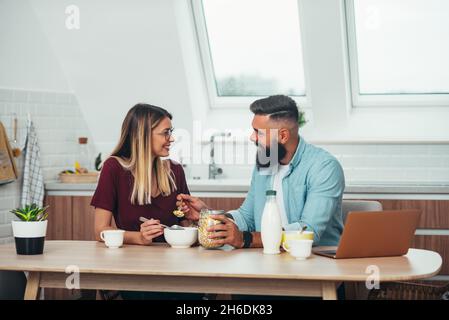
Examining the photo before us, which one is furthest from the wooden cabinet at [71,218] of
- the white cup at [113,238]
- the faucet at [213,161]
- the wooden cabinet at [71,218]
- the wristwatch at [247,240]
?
the wristwatch at [247,240]

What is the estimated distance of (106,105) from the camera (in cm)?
545

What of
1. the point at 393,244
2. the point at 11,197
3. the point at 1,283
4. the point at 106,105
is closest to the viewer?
the point at 393,244

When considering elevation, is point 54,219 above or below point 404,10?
below

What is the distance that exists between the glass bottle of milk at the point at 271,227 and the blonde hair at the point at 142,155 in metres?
0.75

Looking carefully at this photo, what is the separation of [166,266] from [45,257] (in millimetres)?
543

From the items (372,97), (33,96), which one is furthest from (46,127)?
(372,97)

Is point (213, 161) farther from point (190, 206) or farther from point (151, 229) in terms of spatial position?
point (151, 229)

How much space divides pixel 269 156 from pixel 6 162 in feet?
6.44

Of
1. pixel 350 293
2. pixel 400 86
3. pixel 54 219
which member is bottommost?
pixel 350 293

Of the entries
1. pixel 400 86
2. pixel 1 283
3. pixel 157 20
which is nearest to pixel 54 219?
pixel 157 20

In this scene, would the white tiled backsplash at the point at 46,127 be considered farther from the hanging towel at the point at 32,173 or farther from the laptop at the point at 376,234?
the laptop at the point at 376,234
